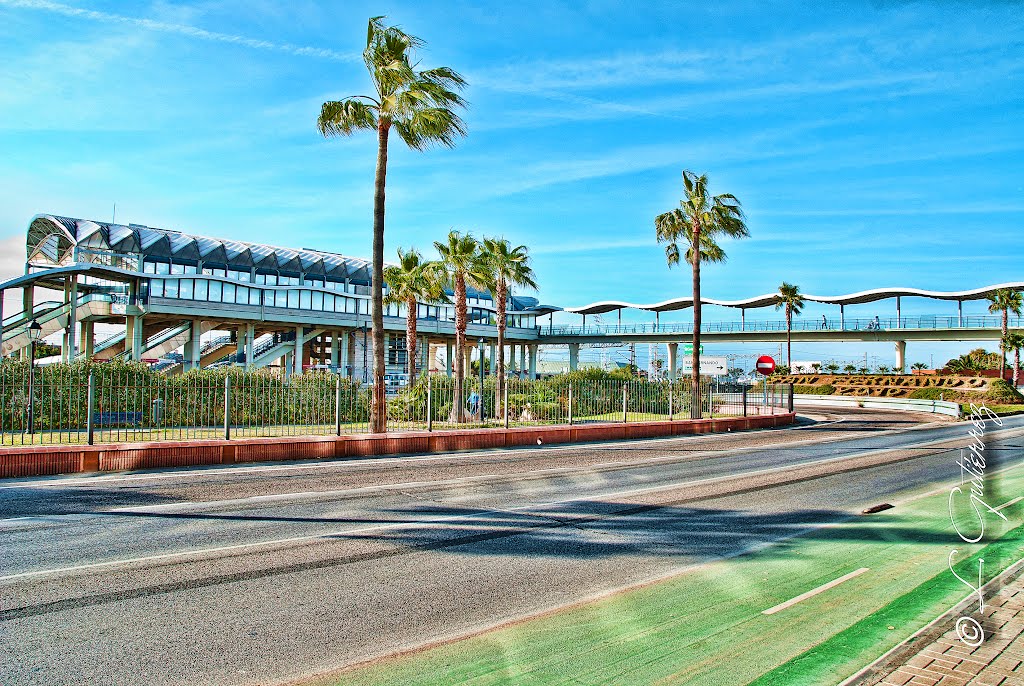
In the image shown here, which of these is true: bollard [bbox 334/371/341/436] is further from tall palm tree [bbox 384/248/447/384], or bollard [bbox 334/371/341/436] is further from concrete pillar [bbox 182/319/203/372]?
concrete pillar [bbox 182/319/203/372]

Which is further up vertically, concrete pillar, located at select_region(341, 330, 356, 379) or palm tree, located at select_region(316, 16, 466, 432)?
palm tree, located at select_region(316, 16, 466, 432)

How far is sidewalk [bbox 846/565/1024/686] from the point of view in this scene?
446cm

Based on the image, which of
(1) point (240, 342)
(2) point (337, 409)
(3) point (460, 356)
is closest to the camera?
(2) point (337, 409)

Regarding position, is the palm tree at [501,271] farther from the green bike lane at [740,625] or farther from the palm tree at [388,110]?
the green bike lane at [740,625]

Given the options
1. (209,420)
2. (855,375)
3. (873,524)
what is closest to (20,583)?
(873,524)

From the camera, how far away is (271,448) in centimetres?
1664

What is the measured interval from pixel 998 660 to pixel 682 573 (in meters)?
2.94

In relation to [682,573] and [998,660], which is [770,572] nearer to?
[682,573]

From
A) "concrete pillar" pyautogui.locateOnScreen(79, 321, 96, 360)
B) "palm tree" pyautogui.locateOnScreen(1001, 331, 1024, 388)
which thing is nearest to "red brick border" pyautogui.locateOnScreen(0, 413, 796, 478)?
"concrete pillar" pyautogui.locateOnScreen(79, 321, 96, 360)

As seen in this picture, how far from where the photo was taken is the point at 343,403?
65.8 feet

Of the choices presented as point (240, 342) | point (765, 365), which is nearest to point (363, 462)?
point (765, 365)

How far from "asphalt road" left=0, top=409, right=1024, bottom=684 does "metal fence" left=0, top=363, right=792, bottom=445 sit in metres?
2.55

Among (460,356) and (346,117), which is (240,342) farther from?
(346,117)

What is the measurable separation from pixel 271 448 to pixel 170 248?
4698 centimetres
